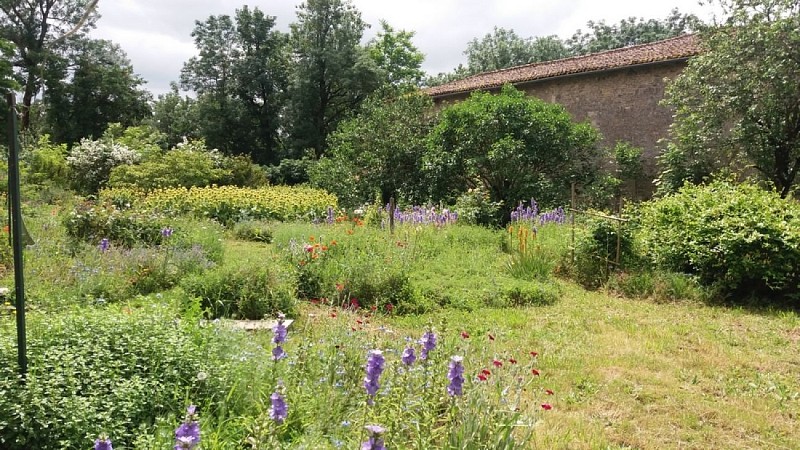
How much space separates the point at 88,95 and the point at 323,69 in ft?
43.8

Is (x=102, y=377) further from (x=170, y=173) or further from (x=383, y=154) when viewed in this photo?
(x=170, y=173)

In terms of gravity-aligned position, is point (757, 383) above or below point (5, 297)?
below

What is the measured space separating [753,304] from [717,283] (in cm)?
45

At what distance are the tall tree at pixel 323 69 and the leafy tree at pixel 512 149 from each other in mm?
11805

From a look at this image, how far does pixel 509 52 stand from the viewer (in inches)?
1303

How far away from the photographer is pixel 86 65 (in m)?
28.2

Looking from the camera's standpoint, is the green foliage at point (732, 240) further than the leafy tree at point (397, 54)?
No

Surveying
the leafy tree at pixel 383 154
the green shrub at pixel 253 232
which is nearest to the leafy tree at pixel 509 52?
the leafy tree at pixel 383 154

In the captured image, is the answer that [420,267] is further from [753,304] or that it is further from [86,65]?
[86,65]

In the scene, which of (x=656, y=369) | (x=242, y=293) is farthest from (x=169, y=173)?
(x=656, y=369)

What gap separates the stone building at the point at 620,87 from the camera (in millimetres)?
14258

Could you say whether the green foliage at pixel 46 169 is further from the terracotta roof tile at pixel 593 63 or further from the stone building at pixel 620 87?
the stone building at pixel 620 87

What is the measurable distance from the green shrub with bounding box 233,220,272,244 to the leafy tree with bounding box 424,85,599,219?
4158mm

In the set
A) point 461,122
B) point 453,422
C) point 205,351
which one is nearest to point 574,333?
point 453,422
